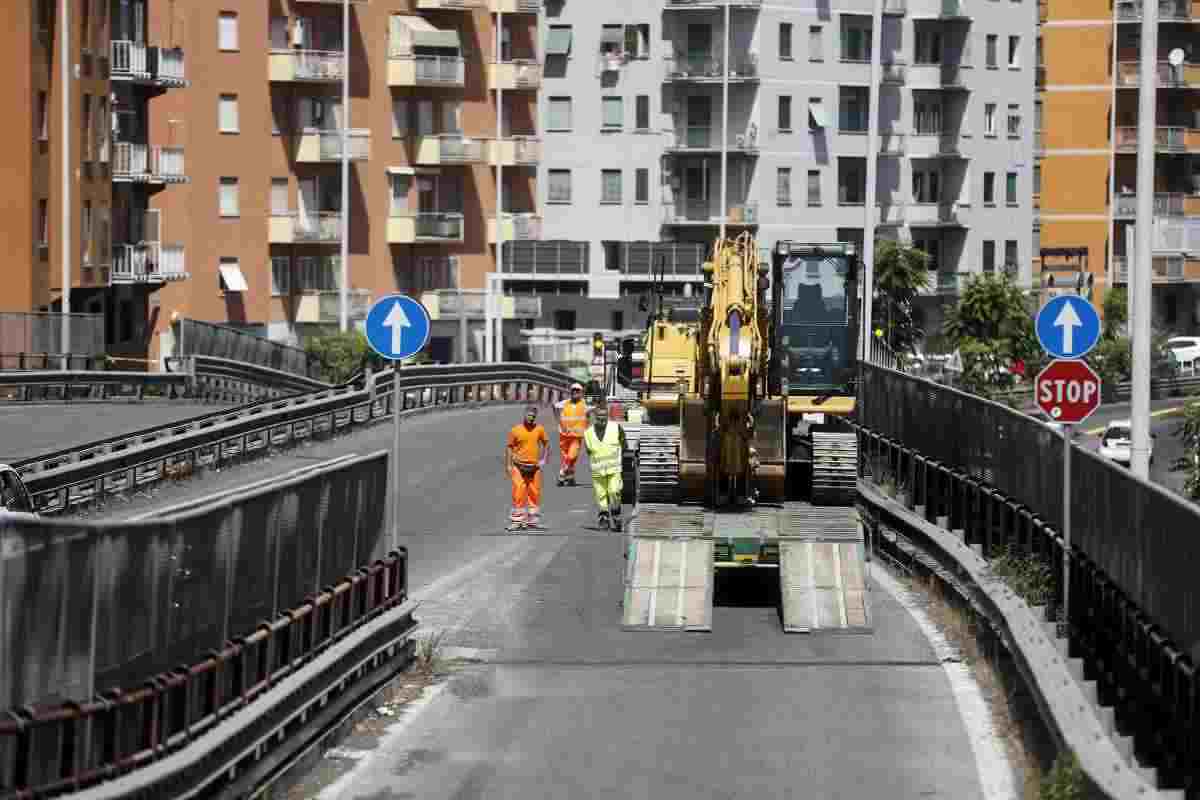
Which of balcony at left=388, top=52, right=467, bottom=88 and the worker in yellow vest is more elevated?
balcony at left=388, top=52, right=467, bottom=88

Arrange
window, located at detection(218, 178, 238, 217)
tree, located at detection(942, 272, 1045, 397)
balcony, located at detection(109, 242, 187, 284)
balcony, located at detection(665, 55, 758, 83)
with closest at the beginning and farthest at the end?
tree, located at detection(942, 272, 1045, 397), balcony, located at detection(109, 242, 187, 284), window, located at detection(218, 178, 238, 217), balcony, located at detection(665, 55, 758, 83)

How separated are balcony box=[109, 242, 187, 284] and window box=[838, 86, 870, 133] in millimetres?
28006

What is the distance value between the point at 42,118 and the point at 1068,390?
45.5 m

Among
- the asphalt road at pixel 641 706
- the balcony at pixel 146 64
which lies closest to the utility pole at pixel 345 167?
the balcony at pixel 146 64

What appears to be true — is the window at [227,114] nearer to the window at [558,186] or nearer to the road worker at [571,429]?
the window at [558,186]

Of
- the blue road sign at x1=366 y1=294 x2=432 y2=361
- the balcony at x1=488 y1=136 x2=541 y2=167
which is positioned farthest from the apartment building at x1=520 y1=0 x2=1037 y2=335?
the blue road sign at x1=366 y1=294 x2=432 y2=361

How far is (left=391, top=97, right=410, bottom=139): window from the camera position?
295 feet

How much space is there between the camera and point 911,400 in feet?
102

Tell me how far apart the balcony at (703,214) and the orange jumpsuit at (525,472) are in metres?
62.4

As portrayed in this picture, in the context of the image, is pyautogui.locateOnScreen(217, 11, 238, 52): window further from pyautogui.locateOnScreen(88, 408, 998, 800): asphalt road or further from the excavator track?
the excavator track

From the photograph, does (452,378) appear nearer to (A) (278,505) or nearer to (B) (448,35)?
(B) (448,35)

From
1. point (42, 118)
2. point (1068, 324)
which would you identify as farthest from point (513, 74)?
point (1068, 324)

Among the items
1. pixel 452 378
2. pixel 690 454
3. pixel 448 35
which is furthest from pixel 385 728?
pixel 448 35

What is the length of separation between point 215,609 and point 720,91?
8092 centimetres
